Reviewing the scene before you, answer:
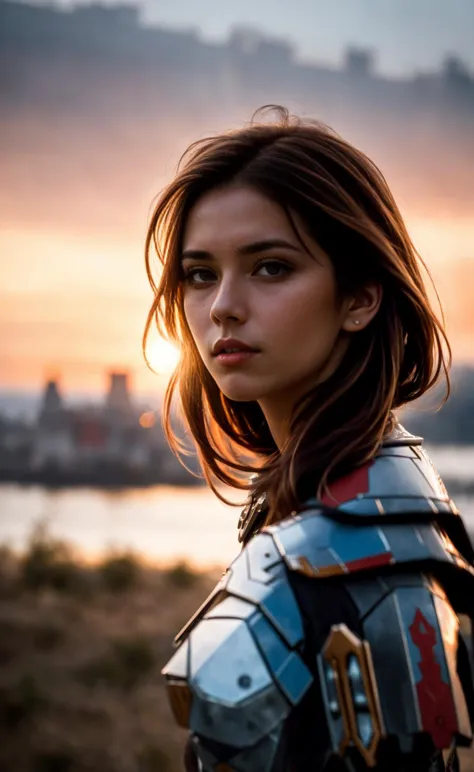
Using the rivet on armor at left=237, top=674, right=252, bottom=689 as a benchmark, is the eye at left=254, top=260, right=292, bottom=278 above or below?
above

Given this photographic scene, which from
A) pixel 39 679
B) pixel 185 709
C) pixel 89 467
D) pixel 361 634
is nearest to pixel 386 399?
pixel 361 634

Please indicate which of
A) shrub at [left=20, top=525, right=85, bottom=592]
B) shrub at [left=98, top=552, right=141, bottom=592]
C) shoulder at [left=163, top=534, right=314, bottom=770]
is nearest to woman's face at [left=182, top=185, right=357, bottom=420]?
shoulder at [left=163, top=534, right=314, bottom=770]

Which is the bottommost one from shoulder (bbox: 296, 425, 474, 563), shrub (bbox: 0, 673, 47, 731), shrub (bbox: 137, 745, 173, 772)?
shrub (bbox: 137, 745, 173, 772)

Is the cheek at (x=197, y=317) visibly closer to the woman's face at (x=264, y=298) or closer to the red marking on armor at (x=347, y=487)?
the woman's face at (x=264, y=298)

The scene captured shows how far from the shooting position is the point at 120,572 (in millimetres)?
14695

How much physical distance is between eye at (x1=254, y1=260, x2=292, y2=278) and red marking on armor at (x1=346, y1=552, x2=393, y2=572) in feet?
1.92

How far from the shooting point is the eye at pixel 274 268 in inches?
68.7

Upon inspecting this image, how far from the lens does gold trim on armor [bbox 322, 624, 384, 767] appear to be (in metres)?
1.39

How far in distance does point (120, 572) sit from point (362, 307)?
13.4 m

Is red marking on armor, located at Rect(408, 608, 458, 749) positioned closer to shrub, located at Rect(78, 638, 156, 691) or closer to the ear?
the ear

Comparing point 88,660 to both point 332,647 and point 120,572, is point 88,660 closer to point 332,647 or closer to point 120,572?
point 120,572

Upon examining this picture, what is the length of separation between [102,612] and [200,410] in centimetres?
1136

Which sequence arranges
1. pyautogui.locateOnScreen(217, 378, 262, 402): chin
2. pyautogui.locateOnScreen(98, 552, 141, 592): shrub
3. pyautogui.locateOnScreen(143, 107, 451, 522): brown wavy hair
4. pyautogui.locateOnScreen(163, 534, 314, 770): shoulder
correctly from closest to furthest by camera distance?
pyautogui.locateOnScreen(163, 534, 314, 770): shoulder
pyautogui.locateOnScreen(143, 107, 451, 522): brown wavy hair
pyautogui.locateOnScreen(217, 378, 262, 402): chin
pyautogui.locateOnScreen(98, 552, 141, 592): shrub

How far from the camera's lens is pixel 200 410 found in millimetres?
2406
